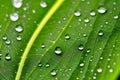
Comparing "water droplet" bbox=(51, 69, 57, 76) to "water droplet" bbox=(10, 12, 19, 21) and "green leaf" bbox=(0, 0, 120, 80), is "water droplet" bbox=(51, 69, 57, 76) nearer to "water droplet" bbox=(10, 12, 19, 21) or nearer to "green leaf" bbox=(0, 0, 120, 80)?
"green leaf" bbox=(0, 0, 120, 80)

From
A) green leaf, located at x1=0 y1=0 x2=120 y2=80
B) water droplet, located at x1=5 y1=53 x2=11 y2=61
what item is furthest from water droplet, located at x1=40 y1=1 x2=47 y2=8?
water droplet, located at x1=5 y1=53 x2=11 y2=61

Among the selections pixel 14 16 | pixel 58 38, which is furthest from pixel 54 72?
pixel 14 16

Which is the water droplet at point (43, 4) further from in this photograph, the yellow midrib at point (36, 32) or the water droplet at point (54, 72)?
the water droplet at point (54, 72)

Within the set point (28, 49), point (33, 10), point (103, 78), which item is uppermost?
point (33, 10)

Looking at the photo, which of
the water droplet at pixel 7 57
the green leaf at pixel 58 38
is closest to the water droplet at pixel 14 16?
the green leaf at pixel 58 38

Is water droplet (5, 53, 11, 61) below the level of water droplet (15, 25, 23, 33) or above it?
below

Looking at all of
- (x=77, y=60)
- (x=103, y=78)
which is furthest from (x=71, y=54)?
(x=103, y=78)

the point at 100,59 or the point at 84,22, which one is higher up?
the point at 84,22

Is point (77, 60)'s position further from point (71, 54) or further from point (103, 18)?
point (103, 18)
